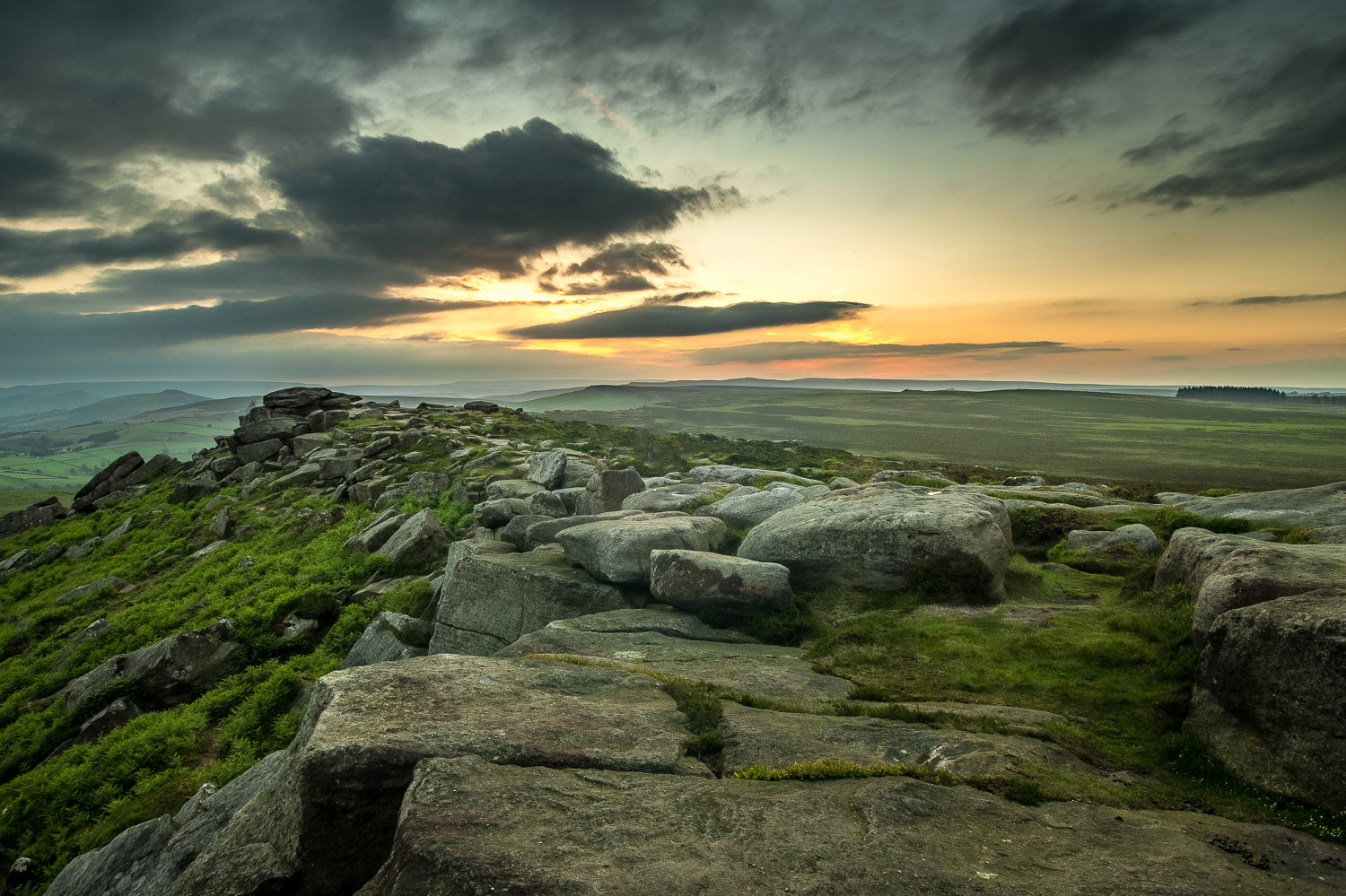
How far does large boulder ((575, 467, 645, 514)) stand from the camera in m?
25.3

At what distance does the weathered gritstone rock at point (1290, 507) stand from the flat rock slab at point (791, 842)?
45.8 feet

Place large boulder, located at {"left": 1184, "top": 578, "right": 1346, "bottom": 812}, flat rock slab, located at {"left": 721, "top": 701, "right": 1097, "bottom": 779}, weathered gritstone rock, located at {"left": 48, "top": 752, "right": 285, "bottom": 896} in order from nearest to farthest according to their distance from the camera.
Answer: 1. large boulder, located at {"left": 1184, "top": 578, "right": 1346, "bottom": 812}
2. flat rock slab, located at {"left": 721, "top": 701, "right": 1097, "bottom": 779}
3. weathered gritstone rock, located at {"left": 48, "top": 752, "right": 285, "bottom": 896}

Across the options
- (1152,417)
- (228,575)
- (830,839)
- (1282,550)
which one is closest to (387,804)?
(830,839)

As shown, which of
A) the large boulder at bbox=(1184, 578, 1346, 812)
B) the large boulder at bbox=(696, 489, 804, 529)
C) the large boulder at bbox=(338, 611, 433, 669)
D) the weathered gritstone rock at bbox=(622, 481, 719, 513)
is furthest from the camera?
the weathered gritstone rock at bbox=(622, 481, 719, 513)

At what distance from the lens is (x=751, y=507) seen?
72.2 feet

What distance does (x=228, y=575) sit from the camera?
Result: 25.3 m

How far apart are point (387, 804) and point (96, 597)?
30945 millimetres

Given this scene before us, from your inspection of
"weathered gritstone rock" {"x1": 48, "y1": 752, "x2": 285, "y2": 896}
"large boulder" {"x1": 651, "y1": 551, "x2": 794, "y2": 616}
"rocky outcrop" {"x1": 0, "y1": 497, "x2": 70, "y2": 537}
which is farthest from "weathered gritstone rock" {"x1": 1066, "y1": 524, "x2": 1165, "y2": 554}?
"rocky outcrop" {"x1": 0, "y1": 497, "x2": 70, "y2": 537}

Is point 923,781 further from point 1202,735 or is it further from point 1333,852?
point 1202,735

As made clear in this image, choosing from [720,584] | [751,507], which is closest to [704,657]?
[720,584]

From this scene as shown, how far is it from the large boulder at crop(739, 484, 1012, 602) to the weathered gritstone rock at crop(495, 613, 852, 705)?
3277mm

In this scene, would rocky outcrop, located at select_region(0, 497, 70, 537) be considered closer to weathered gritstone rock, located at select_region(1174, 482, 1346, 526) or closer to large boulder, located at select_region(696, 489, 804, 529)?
large boulder, located at select_region(696, 489, 804, 529)

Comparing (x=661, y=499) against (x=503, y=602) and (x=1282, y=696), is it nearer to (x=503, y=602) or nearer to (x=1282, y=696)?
(x=503, y=602)

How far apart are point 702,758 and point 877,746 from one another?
2.73 meters
